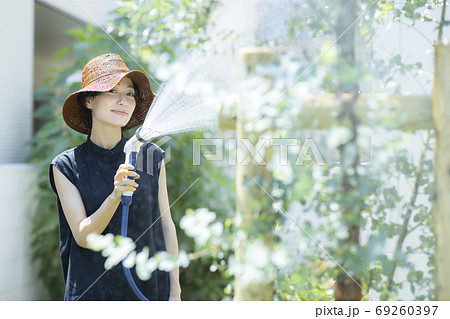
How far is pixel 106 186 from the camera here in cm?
122

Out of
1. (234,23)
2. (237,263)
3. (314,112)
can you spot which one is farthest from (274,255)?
(234,23)

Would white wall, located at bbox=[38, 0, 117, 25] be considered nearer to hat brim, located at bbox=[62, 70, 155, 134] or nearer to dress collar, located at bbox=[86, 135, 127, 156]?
hat brim, located at bbox=[62, 70, 155, 134]

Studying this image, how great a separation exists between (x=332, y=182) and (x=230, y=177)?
28 cm

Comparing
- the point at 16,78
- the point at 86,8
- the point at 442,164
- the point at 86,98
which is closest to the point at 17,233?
the point at 16,78

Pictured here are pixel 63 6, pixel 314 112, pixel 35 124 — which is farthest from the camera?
pixel 35 124

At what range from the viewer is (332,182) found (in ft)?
3.55

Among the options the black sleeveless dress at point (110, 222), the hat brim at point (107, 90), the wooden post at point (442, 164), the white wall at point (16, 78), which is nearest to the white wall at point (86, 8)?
the white wall at point (16, 78)

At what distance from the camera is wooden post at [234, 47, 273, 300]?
1.13 metres

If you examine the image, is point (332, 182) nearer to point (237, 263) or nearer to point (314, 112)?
point (314, 112)

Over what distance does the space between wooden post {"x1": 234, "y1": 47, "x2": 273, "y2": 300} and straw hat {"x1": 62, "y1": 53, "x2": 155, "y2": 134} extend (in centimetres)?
27

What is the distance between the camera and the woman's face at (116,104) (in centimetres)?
121

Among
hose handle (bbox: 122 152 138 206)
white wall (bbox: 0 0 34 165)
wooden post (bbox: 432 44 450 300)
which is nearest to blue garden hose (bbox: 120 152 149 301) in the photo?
hose handle (bbox: 122 152 138 206)

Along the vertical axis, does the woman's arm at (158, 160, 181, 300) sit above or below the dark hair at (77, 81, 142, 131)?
below

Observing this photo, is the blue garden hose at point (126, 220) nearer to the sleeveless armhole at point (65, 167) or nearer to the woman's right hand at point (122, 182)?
the woman's right hand at point (122, 182)
